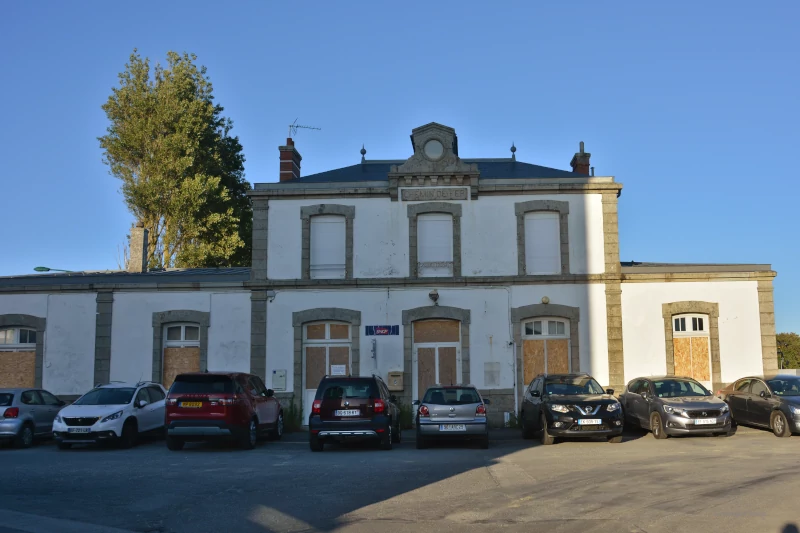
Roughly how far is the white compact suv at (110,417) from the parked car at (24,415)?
39.4 inches

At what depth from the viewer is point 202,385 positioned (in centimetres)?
1645

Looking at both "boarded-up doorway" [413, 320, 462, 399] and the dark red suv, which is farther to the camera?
"boarded-up doorway" [413, 320, 462, 399]

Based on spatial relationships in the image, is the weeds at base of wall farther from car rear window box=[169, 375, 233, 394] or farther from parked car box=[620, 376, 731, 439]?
parked car box=[620, 376, 731, 439]

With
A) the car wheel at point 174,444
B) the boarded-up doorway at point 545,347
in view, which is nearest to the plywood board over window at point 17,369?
the car wheel at point 174,444

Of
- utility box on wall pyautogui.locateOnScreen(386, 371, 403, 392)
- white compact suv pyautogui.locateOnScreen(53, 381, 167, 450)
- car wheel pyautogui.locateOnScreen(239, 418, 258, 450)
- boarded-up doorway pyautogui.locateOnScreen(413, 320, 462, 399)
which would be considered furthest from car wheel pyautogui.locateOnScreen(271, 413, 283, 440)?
boarded-up doorway pyautogui.locateOnScreen(413, 320, 462, 399)

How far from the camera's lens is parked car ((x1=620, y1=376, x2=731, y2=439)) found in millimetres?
17188

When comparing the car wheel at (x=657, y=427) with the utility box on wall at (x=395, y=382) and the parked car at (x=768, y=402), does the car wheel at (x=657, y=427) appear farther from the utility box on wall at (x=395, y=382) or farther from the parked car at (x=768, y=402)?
the utility box on wall at (x=395, y=382)

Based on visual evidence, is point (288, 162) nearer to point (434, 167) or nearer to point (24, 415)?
point (434, 167)

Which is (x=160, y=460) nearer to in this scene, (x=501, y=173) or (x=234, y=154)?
(x=501, y=173)

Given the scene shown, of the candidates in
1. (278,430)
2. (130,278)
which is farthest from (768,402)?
(130,278)

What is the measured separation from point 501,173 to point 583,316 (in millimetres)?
5745

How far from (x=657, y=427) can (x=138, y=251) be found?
62.3ft

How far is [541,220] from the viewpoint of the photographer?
23734 mm

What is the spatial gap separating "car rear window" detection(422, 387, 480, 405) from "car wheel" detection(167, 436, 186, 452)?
5.43 m
